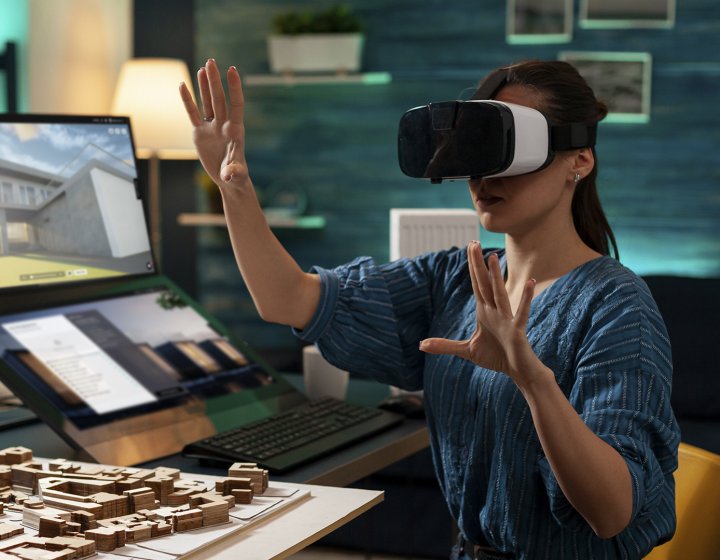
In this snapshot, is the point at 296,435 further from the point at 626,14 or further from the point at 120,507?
the point at 626,14

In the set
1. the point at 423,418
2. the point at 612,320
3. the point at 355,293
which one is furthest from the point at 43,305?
the point at 612,320

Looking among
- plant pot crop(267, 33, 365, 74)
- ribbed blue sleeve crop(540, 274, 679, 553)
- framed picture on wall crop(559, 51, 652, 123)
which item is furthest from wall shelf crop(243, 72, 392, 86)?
ribbed blue sleeve crop(540, 274, 679, 553)

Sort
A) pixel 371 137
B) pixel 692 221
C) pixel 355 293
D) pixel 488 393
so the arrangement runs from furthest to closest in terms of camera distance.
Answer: pixel 371 137 → pixel 692 221 → pixel 355 293 → pixel 488 393

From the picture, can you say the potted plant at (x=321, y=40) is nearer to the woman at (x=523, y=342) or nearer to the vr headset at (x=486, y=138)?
the woman at (x=523, y=342)

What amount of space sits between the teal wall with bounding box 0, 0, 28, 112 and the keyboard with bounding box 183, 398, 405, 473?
2.78 metres

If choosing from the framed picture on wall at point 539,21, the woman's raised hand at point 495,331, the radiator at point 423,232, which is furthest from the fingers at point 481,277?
the framed picture on wall at point 539,21

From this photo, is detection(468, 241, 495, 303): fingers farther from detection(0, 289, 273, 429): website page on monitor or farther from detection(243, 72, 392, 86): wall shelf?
detection(243, 72, 392, 86): wall shelf

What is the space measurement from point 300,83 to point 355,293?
3.16 metres

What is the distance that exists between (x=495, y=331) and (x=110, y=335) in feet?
2.88

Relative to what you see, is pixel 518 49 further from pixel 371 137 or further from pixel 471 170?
pixel 471 170

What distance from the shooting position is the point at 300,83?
4766 mm

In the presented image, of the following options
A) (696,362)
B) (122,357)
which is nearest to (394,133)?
(696,362)

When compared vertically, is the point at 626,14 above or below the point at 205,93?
above

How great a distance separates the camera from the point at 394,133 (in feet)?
15.4
